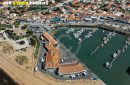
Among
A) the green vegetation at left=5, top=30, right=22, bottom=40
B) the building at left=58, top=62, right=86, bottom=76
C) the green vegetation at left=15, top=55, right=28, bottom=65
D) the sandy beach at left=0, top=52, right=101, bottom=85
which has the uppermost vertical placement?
the green vegetation at left=5, top=30, right=22, bottom=40

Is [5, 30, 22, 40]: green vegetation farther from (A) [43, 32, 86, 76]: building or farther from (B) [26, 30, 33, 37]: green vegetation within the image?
(A) [43, 32, 86, 76]: building

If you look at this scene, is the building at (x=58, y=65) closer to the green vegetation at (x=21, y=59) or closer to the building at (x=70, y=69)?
the building at (x=70, y=69)

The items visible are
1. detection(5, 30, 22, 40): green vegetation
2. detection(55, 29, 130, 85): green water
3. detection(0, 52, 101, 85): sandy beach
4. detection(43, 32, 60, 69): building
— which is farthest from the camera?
A: detection(5, 30, 22, 40): green vegetation

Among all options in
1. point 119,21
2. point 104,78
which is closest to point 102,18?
point 119,21

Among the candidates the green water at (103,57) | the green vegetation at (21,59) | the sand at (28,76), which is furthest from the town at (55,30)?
the green water at (103,57)

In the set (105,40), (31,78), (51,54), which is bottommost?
(31,78)

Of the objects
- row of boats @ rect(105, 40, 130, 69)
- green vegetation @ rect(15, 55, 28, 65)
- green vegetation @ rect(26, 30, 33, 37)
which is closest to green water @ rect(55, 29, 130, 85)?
row of boats @ rect(105, 40, 130, 69)

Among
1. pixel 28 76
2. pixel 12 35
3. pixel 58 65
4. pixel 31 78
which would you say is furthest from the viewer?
pixel 12 35

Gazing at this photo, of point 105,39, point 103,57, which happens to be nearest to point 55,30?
point 105,39

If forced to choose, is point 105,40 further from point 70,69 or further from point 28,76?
point 28,76
